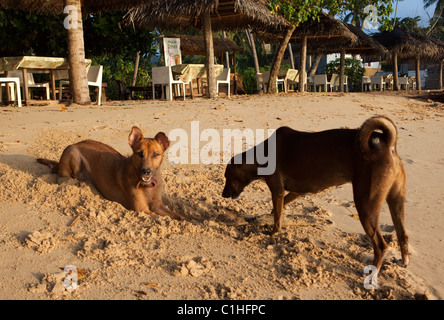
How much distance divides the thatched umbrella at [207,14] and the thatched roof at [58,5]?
1441mm

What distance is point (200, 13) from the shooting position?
48.2ft

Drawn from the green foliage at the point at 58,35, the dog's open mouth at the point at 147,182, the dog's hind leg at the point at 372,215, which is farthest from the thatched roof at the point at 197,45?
the dog's hind leg at the point at 372,215

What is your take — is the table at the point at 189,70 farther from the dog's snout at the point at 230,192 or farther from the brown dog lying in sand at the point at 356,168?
the brown dog lying in sand at the point at 356,168

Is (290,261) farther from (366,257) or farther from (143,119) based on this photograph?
(143,119)

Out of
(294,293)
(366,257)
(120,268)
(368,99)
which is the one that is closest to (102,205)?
(120,268)

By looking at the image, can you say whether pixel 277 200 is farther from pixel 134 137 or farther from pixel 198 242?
pixel 134 137

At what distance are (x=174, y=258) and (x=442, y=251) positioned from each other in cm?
245

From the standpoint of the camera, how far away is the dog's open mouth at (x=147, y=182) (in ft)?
13.2

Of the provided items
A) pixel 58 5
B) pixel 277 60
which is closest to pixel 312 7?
pixel 277 60

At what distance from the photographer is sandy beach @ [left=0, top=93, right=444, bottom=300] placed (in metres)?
2.96

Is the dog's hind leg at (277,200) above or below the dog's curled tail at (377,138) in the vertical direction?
below

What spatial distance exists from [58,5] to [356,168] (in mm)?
11241
